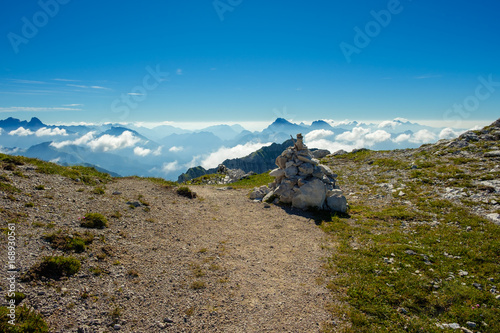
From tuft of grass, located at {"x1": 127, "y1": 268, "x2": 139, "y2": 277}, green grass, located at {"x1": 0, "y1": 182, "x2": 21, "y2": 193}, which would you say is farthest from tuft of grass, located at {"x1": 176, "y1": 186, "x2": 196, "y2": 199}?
tuft of grass, located at {"x1": 127, "y1": 268, "x2": 139, "y2": 277}

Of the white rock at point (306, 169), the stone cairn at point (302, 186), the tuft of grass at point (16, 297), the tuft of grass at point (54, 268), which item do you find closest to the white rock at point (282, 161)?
the stone cairn at point (302, 186)

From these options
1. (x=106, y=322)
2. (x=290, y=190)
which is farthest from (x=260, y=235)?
(x=106, y=322)

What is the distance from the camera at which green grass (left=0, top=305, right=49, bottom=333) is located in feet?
24.6

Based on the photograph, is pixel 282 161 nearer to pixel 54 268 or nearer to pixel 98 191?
pixel 98 191

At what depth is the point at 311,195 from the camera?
26.2m

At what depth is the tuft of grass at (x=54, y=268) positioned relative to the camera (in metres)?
10.2

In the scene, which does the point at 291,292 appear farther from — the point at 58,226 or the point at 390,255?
the point at 58,226

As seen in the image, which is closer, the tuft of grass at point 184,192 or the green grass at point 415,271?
the green grass at point 415,271

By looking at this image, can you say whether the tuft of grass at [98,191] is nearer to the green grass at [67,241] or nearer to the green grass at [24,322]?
the green grass at [67,241]

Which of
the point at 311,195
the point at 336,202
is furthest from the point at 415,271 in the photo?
the point at 311,195

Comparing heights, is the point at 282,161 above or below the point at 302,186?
above

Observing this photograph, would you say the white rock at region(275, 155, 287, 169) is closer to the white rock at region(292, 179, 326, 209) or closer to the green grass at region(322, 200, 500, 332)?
the white rock at region(292, 179, 326, 209)

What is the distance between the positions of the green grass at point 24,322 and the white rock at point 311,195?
22.8 m
